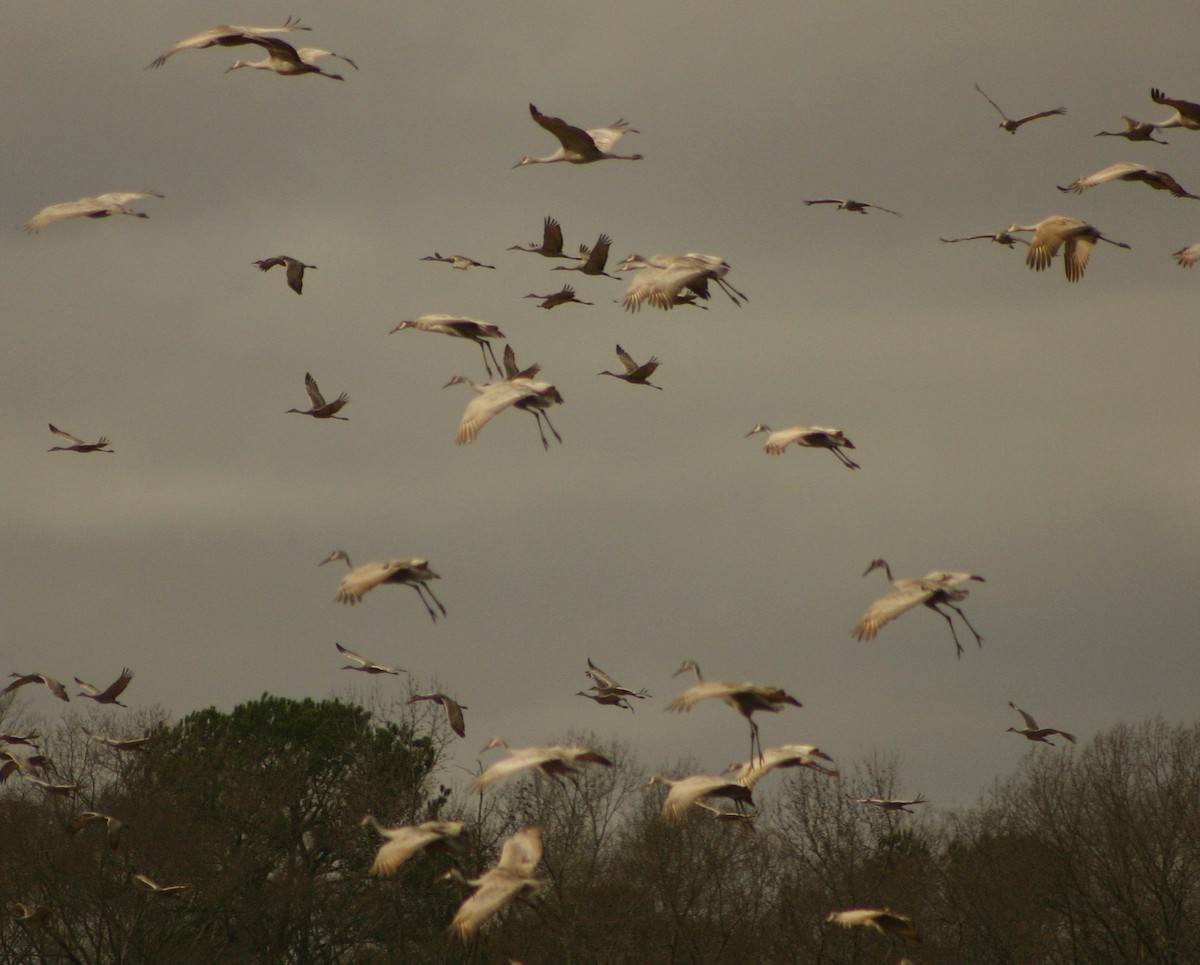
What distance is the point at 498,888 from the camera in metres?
18.4

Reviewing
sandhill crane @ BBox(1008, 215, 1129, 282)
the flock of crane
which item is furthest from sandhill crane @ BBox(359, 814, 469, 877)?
sandhill crane @ BBox(1008, 215, 1129, 282)

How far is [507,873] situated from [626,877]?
5081 centimetres

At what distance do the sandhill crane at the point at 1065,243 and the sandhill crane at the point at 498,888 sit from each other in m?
9.65

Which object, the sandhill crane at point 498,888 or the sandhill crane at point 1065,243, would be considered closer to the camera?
the sandhill crane at point 498,888

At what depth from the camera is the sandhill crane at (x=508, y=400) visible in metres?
21.8

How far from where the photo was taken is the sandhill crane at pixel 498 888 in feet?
59.4

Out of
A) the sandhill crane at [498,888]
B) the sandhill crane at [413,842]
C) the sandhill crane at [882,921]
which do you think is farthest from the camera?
the sandhill crane at [882,921]

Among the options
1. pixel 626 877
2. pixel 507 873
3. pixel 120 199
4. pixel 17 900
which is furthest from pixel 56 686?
pixel 626 877

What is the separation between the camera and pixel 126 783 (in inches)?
2510

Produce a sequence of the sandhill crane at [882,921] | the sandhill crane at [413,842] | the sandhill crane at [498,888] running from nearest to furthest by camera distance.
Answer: the sandhill crane at [498,888]
the sandhill crane at [413,842]
the sandhill crane at [882,921]

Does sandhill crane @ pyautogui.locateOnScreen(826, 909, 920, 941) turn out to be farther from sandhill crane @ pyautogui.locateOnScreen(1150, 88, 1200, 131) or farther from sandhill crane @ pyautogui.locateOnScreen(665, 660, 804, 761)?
sandhill crane @ pyautogui.locateOnScreen(1150, 88, 1200, 131)

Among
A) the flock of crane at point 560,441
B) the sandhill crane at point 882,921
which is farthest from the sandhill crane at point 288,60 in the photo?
the sandhill crane at point 882,921

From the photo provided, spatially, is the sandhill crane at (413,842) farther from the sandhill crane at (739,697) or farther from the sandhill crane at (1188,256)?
the sandhill crane at (1188,256)

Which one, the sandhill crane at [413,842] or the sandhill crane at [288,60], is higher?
the sandhill crane at [288,60]
